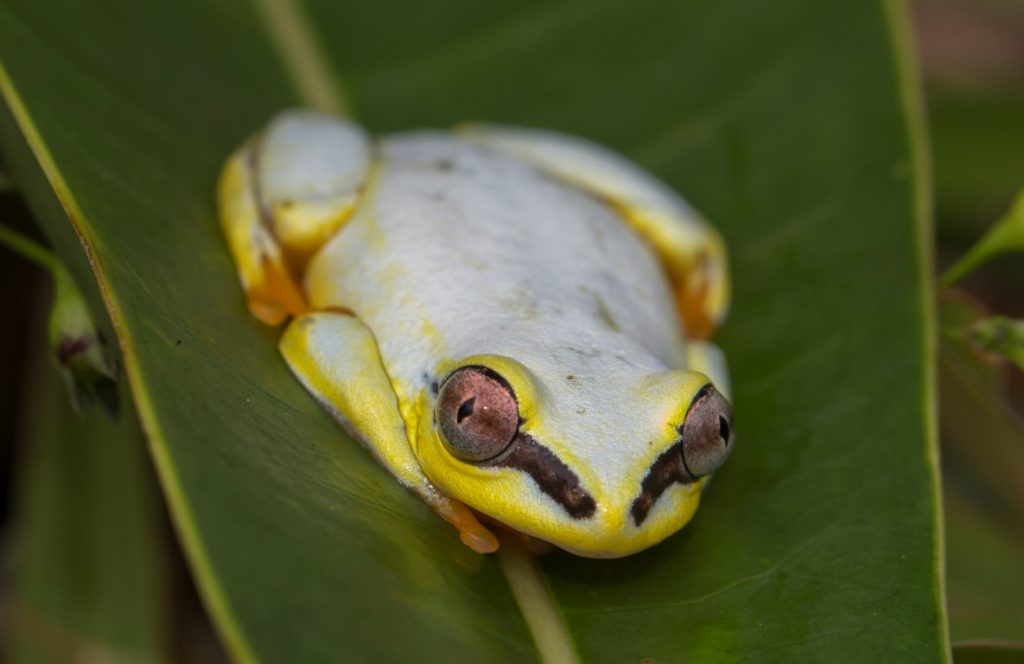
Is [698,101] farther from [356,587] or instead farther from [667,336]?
[356,587]

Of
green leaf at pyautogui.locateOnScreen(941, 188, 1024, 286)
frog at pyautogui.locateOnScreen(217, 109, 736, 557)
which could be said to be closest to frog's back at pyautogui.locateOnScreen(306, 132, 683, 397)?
frog at pyautogui.locateOnScreen(217, 109, 736, 557)

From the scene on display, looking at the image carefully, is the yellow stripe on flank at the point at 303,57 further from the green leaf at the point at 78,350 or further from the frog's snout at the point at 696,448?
the frog's snout at the point at 696,448

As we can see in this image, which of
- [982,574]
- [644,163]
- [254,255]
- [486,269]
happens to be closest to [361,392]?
[486,269]

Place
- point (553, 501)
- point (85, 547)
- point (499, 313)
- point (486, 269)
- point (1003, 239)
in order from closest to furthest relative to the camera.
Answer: point (553, 501) < point (499, 313) < point (486, 269) < point (1003, 239) < point (85, 547)

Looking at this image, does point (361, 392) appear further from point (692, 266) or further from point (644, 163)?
point (644, 163)

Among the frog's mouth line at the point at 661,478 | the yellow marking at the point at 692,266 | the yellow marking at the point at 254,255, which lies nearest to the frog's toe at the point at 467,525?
the frog's mouth line at the point at 661,478

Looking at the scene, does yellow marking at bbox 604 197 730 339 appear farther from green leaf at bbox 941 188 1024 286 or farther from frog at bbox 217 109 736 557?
green leaf at bbox 941 188 1024 286

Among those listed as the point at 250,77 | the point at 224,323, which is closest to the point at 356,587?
the point at 224,323
